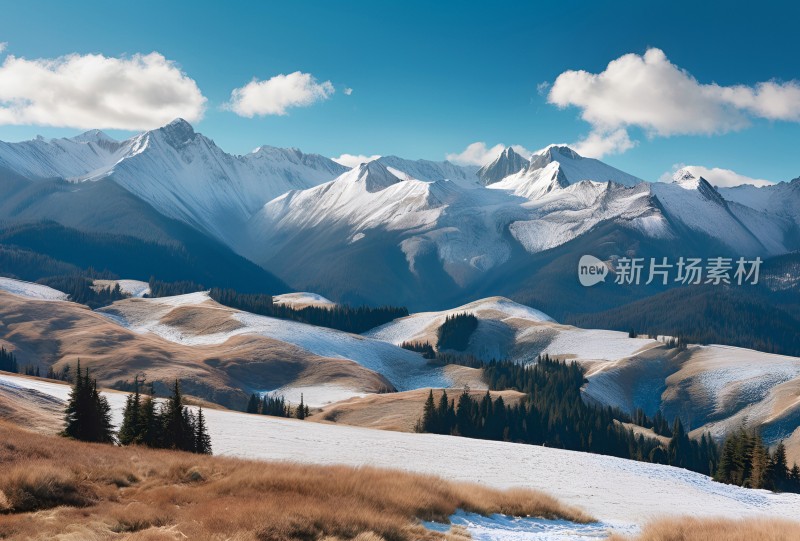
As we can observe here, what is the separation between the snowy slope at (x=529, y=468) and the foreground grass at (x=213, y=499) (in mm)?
7575

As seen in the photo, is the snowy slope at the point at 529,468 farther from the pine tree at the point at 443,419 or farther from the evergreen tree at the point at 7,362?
the evergreen tree at the point at 7,362

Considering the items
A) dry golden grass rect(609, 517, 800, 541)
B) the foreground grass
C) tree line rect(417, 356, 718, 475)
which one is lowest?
tree line rect(417, 356, 718, 475)

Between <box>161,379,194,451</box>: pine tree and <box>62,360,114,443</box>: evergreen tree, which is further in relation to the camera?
<box>161,379,194,451</box>: pine tree

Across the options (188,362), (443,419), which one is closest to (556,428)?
(443,419)

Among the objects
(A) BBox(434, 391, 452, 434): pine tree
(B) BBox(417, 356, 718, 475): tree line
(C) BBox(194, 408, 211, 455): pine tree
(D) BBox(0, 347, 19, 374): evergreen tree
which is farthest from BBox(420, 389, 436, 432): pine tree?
(D) BBox(0, 347, 19, 374): evergreen tree

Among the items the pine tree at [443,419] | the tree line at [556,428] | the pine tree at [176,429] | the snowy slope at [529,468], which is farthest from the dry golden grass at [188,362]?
the pine tree at [176,429]

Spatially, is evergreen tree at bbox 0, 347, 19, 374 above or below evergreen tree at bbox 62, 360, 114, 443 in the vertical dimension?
below

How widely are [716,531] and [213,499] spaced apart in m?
14.2

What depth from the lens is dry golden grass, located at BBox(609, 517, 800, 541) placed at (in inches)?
715

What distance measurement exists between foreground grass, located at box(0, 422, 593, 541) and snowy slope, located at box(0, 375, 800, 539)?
24.9 ft

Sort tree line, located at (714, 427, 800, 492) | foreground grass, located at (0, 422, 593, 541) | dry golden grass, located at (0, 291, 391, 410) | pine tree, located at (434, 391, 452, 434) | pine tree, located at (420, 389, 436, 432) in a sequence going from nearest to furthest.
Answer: foreground grass, located at (0, 422, 593, 541) < tree line, located at (714, 427, 800, 492) < pine tree, located at (420, 389, 436, 432) < pine tree, located at (434, 391, 452, 434) < dry golden grass, located at (0, 291, 391, 410)

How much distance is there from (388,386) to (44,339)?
94.4m

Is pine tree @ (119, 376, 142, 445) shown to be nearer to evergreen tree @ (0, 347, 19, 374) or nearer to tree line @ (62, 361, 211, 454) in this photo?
tree line @ (62, 361, 211, 454)

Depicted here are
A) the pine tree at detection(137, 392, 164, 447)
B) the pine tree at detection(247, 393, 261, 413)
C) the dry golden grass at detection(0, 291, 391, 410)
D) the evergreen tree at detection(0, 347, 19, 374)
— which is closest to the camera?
the pine tree at detection(137, 392, 164, 447)
